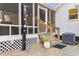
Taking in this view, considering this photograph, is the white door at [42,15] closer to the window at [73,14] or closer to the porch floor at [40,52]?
the porch floor at [40,52]

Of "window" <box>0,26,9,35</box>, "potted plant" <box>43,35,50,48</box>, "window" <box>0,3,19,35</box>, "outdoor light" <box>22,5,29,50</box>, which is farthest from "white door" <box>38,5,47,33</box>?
"window" <box>0,26,9,35</box>

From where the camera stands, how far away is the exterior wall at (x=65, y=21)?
7.30 ft

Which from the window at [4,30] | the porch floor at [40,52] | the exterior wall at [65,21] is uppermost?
the exterior wall at [65,21]

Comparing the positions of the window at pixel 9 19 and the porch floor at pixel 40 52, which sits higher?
the window at pixel 9 19

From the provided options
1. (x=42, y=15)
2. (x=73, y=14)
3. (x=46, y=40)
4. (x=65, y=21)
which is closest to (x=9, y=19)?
(x=42, y=15)

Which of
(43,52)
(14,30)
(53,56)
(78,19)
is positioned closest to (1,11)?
(14,30)

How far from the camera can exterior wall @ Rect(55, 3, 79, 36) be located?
2.23 meters

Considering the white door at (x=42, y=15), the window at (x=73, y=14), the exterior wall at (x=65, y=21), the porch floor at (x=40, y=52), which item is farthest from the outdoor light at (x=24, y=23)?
the window at (x=73, y=14)

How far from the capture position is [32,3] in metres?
2.26

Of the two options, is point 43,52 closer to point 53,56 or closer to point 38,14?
point 53,56

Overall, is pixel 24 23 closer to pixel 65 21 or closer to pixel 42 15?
pixel 42 15

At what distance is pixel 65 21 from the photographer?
2270 millimetres

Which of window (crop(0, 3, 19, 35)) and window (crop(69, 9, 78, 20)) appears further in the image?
window (crop(69, 9, 78, 20))

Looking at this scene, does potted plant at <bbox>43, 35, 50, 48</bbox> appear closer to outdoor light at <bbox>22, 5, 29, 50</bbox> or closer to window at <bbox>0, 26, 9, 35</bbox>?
outdoor light at <bbox>22, 5, 29, 50</bbox>
